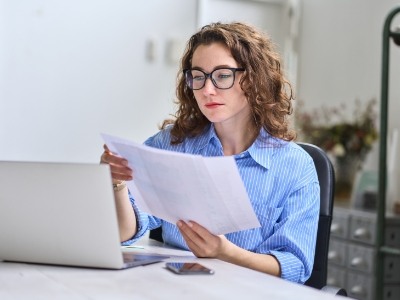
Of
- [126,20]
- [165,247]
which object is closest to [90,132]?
[126,20]

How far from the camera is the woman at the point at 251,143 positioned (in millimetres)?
1739

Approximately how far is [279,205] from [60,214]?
1.95ft

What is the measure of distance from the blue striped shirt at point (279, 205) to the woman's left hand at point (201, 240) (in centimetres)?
17

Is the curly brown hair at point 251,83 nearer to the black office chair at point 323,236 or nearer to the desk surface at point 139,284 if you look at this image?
the black office chair at point 323,236

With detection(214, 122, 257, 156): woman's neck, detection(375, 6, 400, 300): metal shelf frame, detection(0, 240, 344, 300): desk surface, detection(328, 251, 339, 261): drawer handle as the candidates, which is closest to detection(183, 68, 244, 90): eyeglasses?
detection(214, 122, 257, 156): woman's neck

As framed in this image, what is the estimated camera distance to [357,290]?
131 inches

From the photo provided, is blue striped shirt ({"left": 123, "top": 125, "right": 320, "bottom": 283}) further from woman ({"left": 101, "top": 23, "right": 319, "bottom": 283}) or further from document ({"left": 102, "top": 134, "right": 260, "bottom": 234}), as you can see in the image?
document ({"left": 102, "top": 134, "right": 260, "bottom": 234})

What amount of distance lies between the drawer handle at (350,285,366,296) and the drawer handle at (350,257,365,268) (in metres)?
0.09

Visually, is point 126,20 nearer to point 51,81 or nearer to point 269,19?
point 51,81

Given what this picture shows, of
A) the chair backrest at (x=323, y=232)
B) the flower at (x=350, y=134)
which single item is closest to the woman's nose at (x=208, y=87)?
the chair backrest at (x=323, y=232)

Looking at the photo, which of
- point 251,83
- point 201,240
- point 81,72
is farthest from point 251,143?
point 81,72

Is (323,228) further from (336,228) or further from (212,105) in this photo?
(336,228)

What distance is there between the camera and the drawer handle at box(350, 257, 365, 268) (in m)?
3.32

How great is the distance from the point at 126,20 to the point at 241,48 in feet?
7.13
